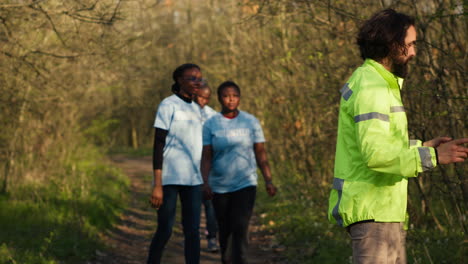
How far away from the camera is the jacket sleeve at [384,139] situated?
2.78 metres

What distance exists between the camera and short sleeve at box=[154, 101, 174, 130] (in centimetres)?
561

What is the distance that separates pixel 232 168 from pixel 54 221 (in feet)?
12.2

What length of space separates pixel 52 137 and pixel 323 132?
646cm

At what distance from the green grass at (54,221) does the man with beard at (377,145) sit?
14.0 feet

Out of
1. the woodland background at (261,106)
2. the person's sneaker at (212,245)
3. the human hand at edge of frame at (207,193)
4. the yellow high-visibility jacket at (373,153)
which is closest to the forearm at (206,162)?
the human hand at edge of frame at (207,193)

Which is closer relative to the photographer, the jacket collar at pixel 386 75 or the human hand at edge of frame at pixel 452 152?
the human hand at edge of frame at pixel 452 152

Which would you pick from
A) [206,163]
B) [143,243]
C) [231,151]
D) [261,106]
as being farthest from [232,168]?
[261,106]

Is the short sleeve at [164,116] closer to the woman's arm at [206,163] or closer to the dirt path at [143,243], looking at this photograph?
the woman's arm at [206,163]

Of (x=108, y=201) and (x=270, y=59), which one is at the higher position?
(x=270, y=59)

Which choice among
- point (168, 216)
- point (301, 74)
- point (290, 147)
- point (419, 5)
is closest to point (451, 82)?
point (419, 5)

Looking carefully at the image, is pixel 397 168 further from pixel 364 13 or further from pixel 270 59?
pixel 270 59

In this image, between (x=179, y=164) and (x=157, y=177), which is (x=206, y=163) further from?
(x=157, y=177)

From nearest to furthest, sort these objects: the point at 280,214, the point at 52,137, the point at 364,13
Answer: the point at 364,13
the point at 280,214
the point at 52,137

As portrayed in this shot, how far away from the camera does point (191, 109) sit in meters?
5.84
